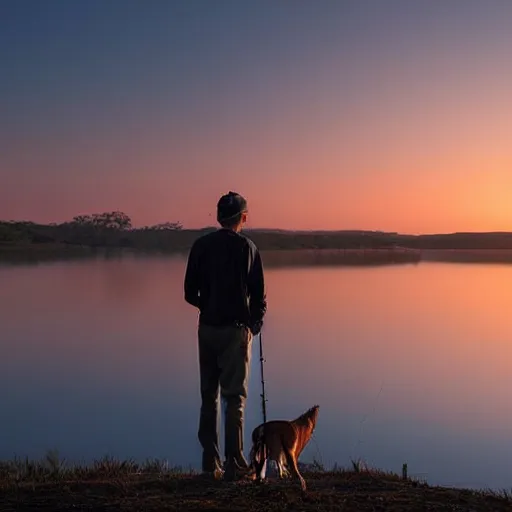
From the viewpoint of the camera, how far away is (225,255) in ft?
13.2

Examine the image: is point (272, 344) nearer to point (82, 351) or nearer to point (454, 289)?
point (82, 351)

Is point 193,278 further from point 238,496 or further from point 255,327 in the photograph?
point 238,496

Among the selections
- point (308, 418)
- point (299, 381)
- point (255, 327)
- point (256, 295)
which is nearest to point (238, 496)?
point (308, 418)

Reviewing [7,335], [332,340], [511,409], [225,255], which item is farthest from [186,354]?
[225,255]

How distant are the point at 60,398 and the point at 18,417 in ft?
3.69

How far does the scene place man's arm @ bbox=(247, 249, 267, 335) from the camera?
4.07 meters

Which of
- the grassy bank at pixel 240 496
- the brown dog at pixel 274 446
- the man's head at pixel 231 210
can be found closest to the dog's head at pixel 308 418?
the brown dog at pixel 274 446

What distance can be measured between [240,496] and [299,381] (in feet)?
21.7

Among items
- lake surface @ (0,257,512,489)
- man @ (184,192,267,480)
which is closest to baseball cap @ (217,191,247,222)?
man @ (184,192,267,480)

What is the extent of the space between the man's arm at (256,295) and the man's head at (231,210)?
23 centimetres

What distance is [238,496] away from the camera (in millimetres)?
3424

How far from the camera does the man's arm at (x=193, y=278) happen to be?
4105mm

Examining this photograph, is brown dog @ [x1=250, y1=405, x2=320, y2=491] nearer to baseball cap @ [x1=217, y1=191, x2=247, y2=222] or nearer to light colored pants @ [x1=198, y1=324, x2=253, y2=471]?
light colored pants @ [x1=198, y1=324, x2=253, y2=471]

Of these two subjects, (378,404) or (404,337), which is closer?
(378,404)
